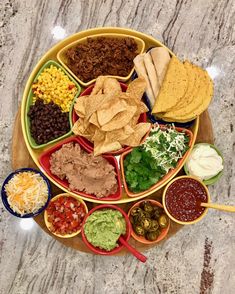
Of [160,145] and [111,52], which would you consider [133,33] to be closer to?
[111,52]

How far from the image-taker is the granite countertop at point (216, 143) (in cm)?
342

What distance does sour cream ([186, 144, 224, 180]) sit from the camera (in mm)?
3146

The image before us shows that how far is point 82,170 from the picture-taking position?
3.12 m

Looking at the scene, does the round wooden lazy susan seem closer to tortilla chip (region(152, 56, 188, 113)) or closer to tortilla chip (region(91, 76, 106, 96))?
tortilla chip (region(91, 76, 106, 96))

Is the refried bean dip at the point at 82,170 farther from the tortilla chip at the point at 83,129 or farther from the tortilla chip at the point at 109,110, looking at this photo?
the tortilla chip at the point at 109,110

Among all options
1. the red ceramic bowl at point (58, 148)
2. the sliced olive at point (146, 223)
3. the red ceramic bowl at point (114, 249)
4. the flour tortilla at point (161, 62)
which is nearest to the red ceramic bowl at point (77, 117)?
the red ceramic bowl at point (58, 148)

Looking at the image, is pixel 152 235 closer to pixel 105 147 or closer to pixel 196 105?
pixel 105 147

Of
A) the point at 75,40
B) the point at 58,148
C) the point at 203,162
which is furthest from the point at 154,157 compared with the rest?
the point at 75,40

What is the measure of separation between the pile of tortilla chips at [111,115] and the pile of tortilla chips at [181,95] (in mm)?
142

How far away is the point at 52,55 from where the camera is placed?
127 inches

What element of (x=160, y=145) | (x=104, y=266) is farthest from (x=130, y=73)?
(x=104, y=266)

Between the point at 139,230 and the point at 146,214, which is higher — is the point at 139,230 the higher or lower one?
the lower one

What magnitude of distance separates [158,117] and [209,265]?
121 centimetres

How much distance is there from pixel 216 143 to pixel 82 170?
1045mm
